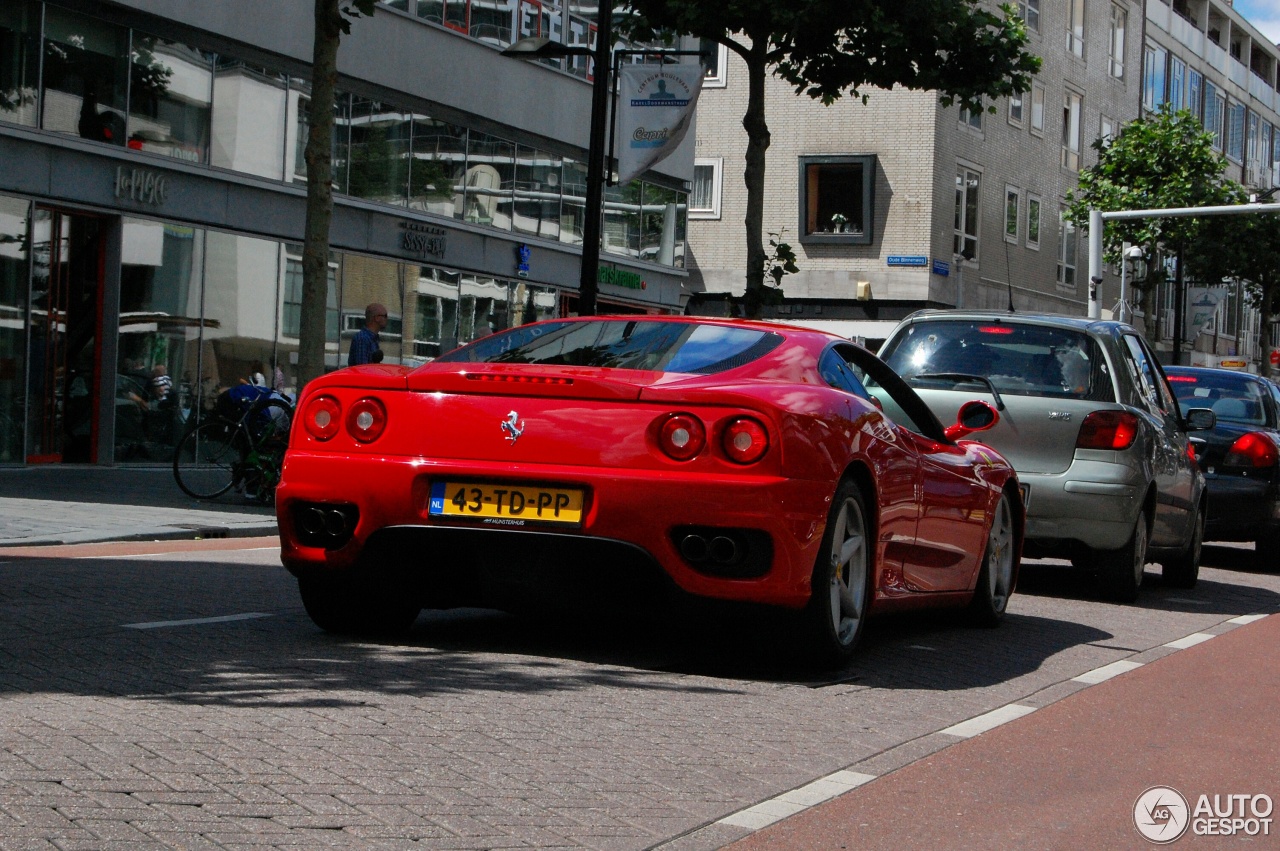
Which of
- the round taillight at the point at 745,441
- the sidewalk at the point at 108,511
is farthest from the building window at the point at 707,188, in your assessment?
the round taillight at the point at 745,441

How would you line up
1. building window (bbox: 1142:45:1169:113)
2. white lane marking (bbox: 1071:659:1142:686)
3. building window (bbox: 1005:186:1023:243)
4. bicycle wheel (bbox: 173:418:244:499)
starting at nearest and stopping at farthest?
white lane marking (bbox: 1071:659:1142:686) < bicycle wheel (bbox: 173:418:244:499) < building window (bbox: 1005:186:1023:243) < building window (bbox: 1142:45:1169:113)

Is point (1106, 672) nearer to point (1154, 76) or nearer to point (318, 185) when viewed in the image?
point (318, 185)

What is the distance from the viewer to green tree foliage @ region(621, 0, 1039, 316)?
848 inches

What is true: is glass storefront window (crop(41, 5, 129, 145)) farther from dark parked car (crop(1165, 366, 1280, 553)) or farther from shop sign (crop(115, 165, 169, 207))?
dark parked car (crop(1165, 366, 1280, 553))

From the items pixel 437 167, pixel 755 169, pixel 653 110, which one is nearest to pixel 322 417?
pixel 653 110

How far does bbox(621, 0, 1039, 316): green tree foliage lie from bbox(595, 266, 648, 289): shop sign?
10.4m

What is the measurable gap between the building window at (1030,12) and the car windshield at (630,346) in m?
46.1

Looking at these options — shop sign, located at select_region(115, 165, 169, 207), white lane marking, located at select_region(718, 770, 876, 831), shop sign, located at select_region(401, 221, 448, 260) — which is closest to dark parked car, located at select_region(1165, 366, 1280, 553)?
white lane marking, located at select_region(718, 770, 876, 831)

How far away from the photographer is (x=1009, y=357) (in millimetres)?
10859

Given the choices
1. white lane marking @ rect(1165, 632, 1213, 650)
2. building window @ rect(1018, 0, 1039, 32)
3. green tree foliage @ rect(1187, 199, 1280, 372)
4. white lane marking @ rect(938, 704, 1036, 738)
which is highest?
building window @ rect(1018, 0, 1039, 32)

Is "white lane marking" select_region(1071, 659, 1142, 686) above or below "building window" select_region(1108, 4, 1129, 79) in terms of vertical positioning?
below

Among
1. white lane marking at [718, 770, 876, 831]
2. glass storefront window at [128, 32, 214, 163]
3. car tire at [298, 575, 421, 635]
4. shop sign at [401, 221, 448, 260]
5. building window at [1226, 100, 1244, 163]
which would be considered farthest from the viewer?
building window at [1226, 100, 1244, 163]

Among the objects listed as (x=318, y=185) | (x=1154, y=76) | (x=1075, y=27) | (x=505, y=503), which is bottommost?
(x=505, y=503)

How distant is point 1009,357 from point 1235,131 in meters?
71.6
